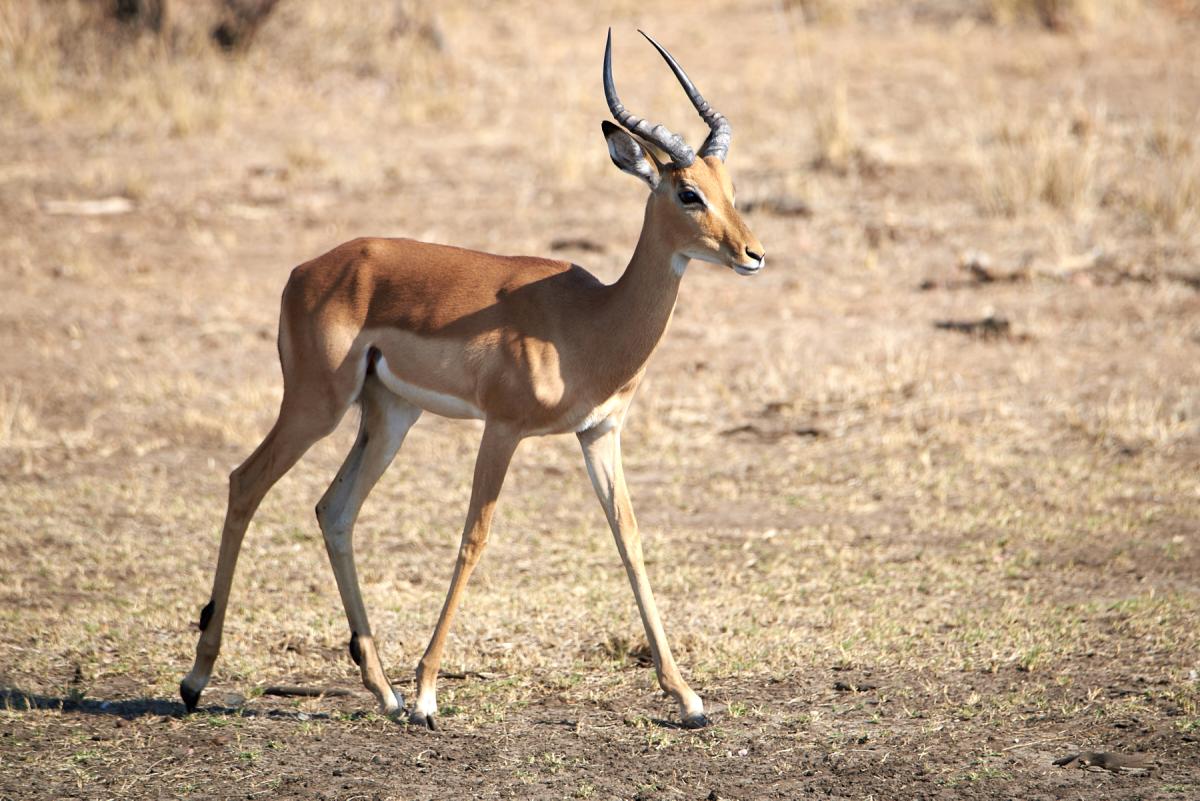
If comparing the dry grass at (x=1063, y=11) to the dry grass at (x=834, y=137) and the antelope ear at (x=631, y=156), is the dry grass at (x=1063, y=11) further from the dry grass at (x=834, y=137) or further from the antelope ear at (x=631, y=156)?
the antelope ear at (x=631, y=156)

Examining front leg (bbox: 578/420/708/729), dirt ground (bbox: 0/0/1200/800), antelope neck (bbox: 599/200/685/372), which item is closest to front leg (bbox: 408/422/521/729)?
dirt ground (bbox: 0/0/1200/800)

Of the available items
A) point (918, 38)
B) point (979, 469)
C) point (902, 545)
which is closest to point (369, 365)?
point (902, 545)

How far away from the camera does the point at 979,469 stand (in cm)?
816

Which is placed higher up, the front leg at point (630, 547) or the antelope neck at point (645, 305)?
the antelope neck at point (645, 305)

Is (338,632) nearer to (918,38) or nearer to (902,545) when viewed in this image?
(902,545)

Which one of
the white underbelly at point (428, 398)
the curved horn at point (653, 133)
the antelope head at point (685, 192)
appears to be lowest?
the white underbelly at point (428, 398)

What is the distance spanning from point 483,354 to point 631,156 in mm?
859

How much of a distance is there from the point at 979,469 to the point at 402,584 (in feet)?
10.6

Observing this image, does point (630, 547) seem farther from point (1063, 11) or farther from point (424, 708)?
point (1063, 11)

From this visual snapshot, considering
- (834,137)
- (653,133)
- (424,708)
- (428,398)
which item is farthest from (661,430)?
(834,137)

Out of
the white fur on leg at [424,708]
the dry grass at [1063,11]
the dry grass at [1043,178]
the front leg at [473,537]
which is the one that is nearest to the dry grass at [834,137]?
the dry grass at [1043,178]

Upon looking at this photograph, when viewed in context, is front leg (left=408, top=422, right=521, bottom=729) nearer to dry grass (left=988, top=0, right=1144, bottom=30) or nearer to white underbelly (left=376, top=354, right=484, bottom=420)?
white underbelly (left=376, top=354, right=484, bottom=420)

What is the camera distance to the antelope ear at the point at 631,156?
5148 mm

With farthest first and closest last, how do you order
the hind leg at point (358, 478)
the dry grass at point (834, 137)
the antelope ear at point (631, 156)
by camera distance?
the dry grass at point (834, 137) → the hind leg at point (358, 478) → the antelope ear at point (631, 156)
